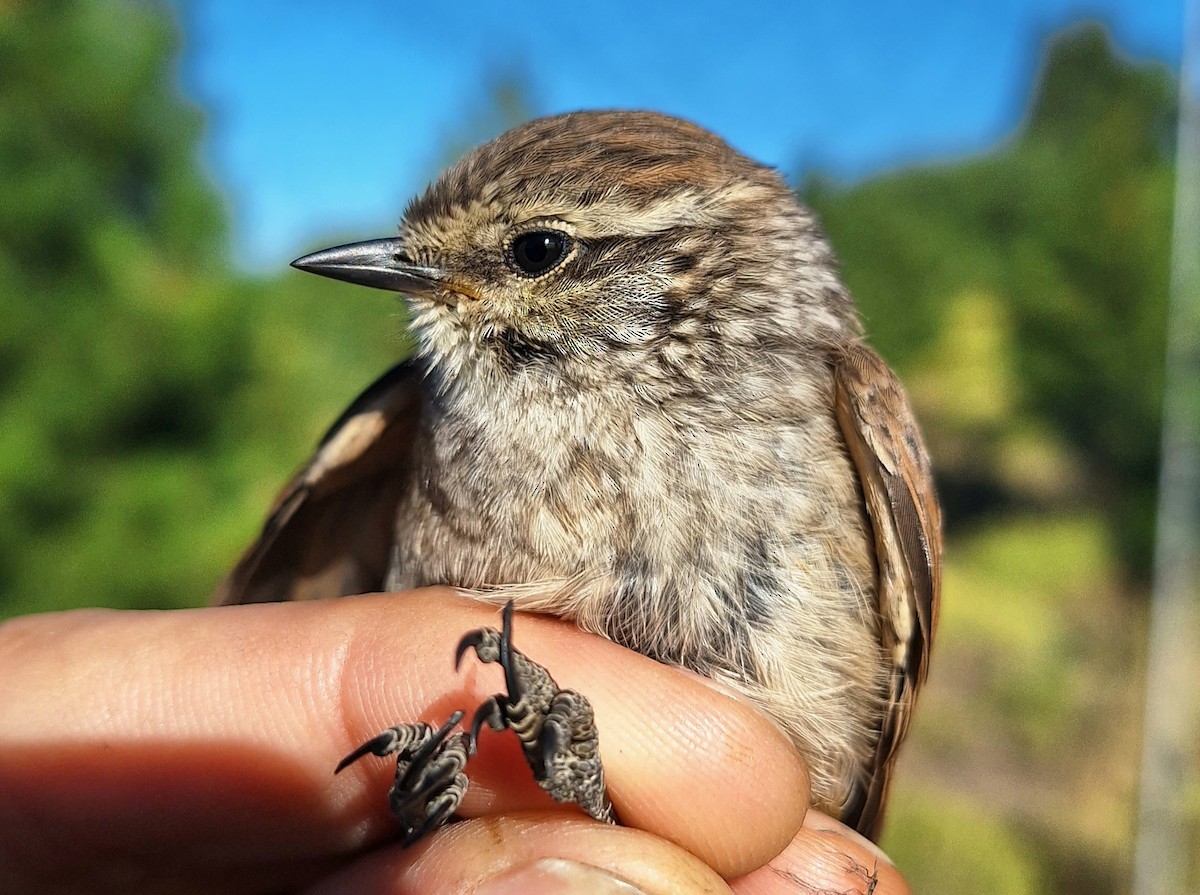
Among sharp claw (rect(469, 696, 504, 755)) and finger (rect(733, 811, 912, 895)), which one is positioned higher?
sharp claw (rect(469, 696, 504, 755))

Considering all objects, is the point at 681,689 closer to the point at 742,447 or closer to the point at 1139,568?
the point at 742,447

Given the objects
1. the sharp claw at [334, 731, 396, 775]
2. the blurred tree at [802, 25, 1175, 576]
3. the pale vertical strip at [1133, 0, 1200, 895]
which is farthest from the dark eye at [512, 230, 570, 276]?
the blurred tree at [802, 25, 1175, 576]

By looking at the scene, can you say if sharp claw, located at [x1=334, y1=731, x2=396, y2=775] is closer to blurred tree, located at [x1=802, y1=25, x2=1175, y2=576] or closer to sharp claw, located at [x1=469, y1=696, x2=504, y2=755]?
sharp claw, located at [x1=469, y1=696, x2=504, y2=755]

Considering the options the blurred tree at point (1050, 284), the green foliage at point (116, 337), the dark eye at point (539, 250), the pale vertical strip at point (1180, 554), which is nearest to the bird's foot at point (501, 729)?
the dark eye at point (539, 250)

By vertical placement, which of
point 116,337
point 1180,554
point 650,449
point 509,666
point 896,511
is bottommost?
point 1180,554

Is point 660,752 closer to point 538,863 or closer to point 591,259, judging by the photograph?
point 538,863

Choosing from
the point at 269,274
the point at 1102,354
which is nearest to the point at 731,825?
the point at 269,274

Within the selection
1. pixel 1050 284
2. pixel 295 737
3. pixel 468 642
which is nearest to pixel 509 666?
pixel 468 642
